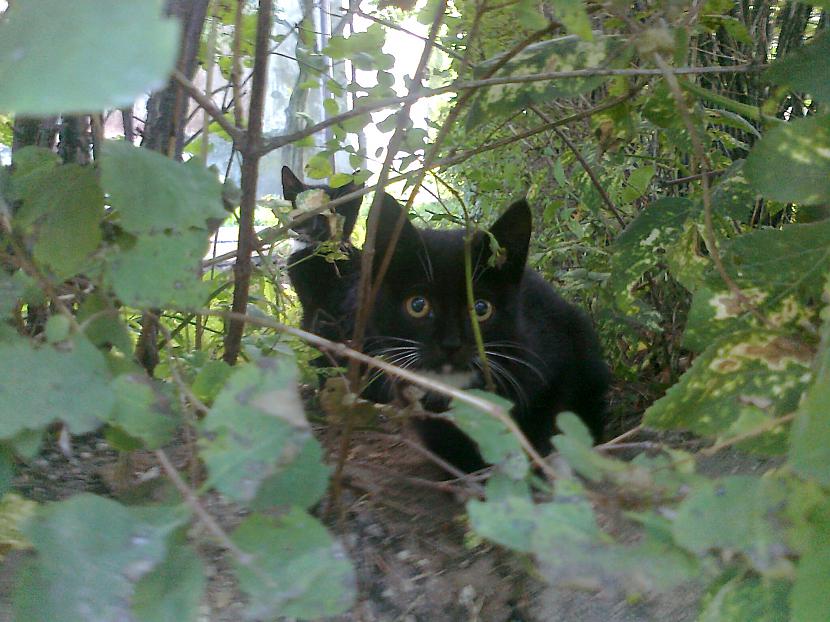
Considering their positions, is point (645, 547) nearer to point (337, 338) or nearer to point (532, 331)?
point (532, 331)

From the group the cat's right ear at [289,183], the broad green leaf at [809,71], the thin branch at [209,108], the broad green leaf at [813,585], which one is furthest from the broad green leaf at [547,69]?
the cat's right ear at [289,183]

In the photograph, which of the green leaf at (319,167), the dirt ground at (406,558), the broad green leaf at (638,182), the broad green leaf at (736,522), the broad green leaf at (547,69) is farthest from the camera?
the broad green leaf at (638,182)

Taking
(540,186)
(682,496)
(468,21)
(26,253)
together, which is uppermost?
(468,21)

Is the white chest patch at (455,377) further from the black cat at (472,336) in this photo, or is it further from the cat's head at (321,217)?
the cat's head at (321,217)

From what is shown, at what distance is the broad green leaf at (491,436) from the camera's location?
0.53 meters

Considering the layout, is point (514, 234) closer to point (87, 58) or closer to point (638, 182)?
point (638, 182)

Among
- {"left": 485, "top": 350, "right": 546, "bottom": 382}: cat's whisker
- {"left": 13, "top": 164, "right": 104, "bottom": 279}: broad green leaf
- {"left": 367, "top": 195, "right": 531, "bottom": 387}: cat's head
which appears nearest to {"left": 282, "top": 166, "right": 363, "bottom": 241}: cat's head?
{"left": 367, "top": 195, "right": 531, "bottom": 387}: cat's head

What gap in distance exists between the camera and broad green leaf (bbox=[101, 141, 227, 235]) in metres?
0.58

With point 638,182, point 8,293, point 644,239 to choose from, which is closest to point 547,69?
point 644,239

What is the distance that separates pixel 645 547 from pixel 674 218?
63cm

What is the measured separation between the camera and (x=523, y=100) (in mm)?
808

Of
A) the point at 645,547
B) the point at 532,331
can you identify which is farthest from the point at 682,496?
the point at 532,331

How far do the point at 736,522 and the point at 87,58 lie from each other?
0.41m

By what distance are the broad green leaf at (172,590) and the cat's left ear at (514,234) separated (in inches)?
41.1
